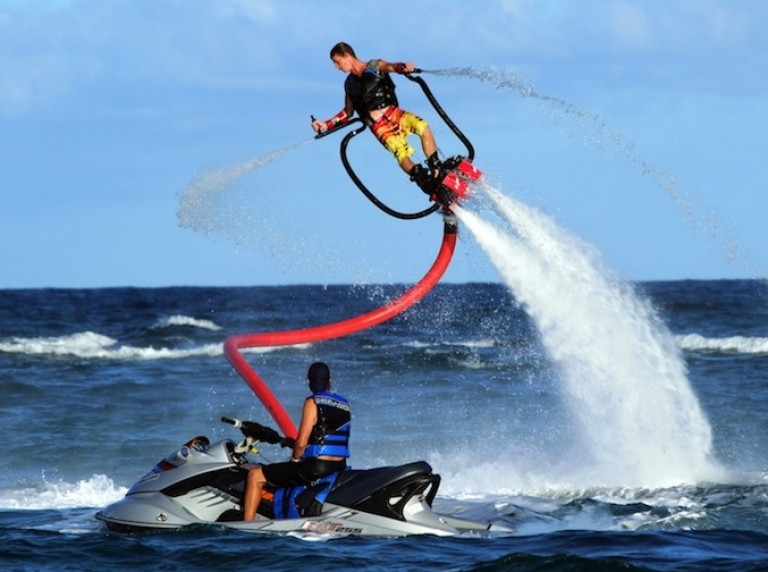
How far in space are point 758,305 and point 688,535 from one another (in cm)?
4602

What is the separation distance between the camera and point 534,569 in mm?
10797

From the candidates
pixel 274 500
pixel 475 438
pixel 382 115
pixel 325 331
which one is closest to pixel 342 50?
pixel 382 115

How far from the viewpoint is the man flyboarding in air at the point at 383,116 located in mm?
13633

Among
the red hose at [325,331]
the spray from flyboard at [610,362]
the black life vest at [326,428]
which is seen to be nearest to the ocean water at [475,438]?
the spray from flyboard at [610,362]

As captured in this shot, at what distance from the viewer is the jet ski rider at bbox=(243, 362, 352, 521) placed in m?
11.9

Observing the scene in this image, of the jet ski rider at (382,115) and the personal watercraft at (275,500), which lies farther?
the jet ski rider at (382,115)

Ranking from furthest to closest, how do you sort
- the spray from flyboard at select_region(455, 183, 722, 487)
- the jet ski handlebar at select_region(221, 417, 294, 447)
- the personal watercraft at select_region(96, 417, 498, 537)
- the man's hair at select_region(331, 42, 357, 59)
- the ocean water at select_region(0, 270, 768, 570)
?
the spray from flyboard at select_region(455, 183, 722, 487), the man's hair at select_region(331, 42, 357, 59), the jet ski handlebar at select_region(221, 417, 294, 447), the personal watercraft at select_region(96, 417, 498, 537), the ocean water at select_region(0, 270, 768, 570)

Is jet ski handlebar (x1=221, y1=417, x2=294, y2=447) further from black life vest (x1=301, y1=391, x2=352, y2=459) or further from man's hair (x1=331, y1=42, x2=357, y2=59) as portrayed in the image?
man's hair (x1=331, y1=42, x2=357, y2=59)

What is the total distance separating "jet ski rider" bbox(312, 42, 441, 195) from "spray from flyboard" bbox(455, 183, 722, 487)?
181 centimetres

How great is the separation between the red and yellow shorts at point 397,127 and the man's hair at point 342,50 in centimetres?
65

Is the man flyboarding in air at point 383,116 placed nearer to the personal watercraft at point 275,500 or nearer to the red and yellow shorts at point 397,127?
the red and yellow shorts at point 397,127

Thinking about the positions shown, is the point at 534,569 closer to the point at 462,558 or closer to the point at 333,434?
the point at 462,558

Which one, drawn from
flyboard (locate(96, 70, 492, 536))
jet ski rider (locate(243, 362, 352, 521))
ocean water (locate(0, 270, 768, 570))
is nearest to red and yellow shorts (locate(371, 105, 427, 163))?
ocean water (locate(0, 270, 768, 570))

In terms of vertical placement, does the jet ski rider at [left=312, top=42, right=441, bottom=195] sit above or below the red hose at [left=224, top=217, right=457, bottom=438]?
above
